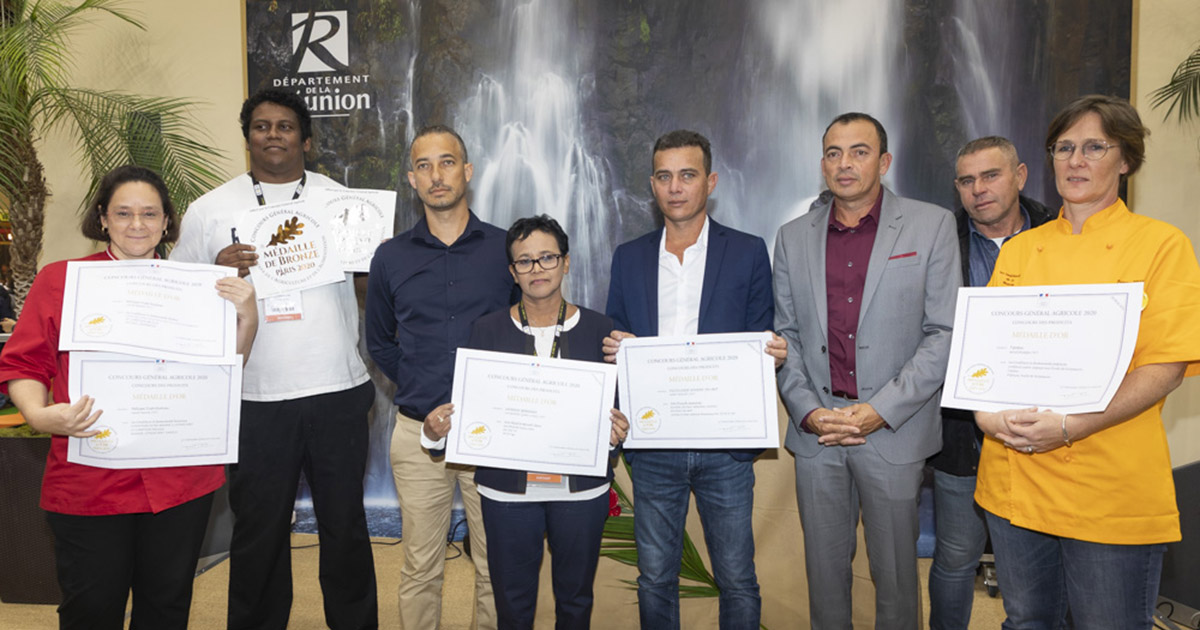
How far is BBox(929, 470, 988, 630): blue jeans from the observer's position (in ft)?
9.23

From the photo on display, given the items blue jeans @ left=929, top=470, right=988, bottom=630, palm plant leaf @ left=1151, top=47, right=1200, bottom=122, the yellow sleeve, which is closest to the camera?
the yellow sleeve

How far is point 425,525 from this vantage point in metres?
2.91

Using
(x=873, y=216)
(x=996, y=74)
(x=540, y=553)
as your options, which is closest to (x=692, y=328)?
(x=873, y=216)

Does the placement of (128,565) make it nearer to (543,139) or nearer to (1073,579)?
(1073,579)

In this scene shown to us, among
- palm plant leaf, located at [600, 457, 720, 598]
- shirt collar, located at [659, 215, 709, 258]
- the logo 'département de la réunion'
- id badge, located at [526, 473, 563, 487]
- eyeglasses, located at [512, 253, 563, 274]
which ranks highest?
the logo 'département de la réunion'

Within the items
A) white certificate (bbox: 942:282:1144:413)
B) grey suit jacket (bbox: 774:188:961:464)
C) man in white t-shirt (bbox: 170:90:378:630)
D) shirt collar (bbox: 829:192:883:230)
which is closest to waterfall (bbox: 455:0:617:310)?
man in white t-shirt (bbox: 170:90:378:630)

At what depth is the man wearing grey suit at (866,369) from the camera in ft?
8.06

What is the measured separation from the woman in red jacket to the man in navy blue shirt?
23.7 inches

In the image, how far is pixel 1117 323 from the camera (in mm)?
1837

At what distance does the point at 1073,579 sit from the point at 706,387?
1151 millimetres

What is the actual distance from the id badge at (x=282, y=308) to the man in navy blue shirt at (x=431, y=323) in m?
0.27

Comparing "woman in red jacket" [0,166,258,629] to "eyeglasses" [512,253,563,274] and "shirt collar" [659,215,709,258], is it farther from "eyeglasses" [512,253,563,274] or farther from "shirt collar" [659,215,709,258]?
"shirt collar" [659,215,709,258]

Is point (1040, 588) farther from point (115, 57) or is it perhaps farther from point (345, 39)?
point (115, 57)

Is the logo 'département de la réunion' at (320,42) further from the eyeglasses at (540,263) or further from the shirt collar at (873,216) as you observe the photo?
the shirt collar at (873,216)
